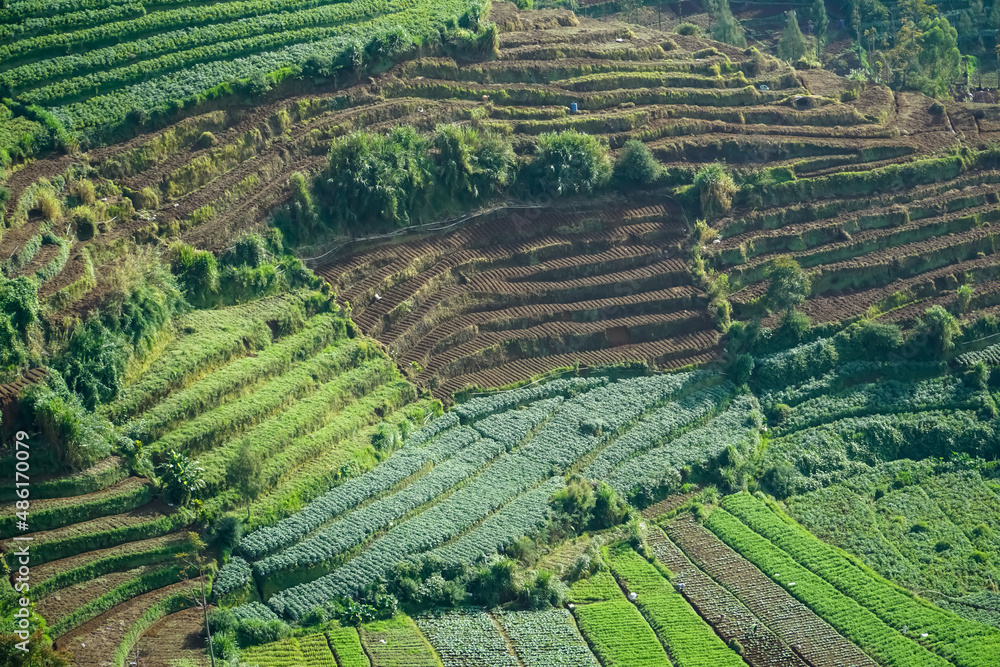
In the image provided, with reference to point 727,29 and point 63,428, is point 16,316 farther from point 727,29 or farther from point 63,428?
point 727,29

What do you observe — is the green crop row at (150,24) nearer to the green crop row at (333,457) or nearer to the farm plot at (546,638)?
the green crop row at (333,457)

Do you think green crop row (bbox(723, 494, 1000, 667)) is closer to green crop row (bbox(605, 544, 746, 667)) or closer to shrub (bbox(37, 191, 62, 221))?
green crop row (bbox(605, 544, 746, 667))

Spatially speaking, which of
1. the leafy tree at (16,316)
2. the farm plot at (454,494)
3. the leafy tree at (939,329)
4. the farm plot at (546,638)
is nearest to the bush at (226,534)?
the farm plot at (454,494)

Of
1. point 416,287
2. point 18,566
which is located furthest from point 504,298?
point 18,566

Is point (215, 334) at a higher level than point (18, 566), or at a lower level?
higher

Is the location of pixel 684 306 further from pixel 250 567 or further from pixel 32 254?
pixel 32 254

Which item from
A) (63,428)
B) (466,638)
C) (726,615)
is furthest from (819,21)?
(63,428)
